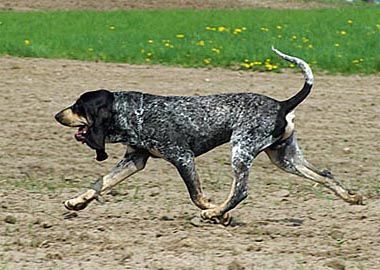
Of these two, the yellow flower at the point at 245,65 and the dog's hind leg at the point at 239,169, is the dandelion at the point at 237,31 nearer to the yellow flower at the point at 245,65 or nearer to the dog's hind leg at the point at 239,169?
the yellow flower at the point at 245,65

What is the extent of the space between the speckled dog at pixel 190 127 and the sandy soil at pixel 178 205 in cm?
37

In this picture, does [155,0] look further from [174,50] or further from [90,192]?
[90,192]

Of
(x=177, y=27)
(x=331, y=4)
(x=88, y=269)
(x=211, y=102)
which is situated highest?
(x=211, y=102)

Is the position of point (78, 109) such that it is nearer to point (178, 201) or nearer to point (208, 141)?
point (208, 141)

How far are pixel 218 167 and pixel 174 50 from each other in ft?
28.2

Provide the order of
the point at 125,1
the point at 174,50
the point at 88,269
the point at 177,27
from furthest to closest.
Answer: the point at 125,1, the point at 177,27, the point at 174,50, the point at 88,269

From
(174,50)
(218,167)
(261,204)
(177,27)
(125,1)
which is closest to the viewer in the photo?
(261,204)

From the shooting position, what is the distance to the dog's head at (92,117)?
811 centimetres

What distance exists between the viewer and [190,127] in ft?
26.6

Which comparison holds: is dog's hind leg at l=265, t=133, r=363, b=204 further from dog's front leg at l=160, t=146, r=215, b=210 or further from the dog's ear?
the dog's ear

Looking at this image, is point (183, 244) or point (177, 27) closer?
point (183, 244)

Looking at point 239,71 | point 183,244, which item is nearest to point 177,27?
point 239,71

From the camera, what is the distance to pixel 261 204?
346 inches

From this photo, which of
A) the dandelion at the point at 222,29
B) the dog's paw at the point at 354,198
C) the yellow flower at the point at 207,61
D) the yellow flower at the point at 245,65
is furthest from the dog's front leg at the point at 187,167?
the dandelion at the point at 222,29
